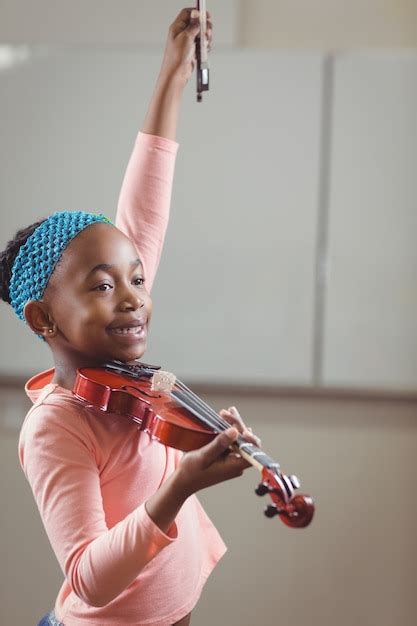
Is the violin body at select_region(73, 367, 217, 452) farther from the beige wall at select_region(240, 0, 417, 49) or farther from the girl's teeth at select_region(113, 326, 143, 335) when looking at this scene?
the beige wall at select_region(240, 0, 417, 49)

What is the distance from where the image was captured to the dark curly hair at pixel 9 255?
1174 mm

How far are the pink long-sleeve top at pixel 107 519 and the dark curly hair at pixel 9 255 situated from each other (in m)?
0.13

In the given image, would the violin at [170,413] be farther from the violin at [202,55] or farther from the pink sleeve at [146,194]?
the violin at [202,55]

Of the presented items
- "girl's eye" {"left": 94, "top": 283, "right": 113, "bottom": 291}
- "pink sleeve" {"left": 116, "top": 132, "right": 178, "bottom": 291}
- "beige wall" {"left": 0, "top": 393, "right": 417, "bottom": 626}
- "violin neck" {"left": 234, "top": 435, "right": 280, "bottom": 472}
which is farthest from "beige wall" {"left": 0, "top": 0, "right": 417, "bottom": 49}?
"violin neck" {"left": 234, "top": 435, "right": 280, "bottom": 472}

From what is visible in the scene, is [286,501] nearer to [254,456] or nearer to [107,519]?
[254,456]

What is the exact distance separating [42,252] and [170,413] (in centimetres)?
28

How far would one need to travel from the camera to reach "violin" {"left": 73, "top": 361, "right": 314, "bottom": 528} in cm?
82

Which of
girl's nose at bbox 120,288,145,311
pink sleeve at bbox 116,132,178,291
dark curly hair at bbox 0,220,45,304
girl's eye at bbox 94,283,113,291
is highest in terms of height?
pink sleeve at bbox 116,132,178,291

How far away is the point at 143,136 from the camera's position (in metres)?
1.35

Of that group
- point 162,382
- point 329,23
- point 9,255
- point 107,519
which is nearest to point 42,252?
point 9,255

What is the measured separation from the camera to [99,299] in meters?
1.08

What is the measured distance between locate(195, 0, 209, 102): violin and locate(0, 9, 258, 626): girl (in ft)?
0.78

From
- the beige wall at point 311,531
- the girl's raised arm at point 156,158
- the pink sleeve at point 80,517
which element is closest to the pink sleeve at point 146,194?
the girl's raised arm at point 156,158

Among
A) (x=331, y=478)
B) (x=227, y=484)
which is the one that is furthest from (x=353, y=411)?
(x=227, y=484)
